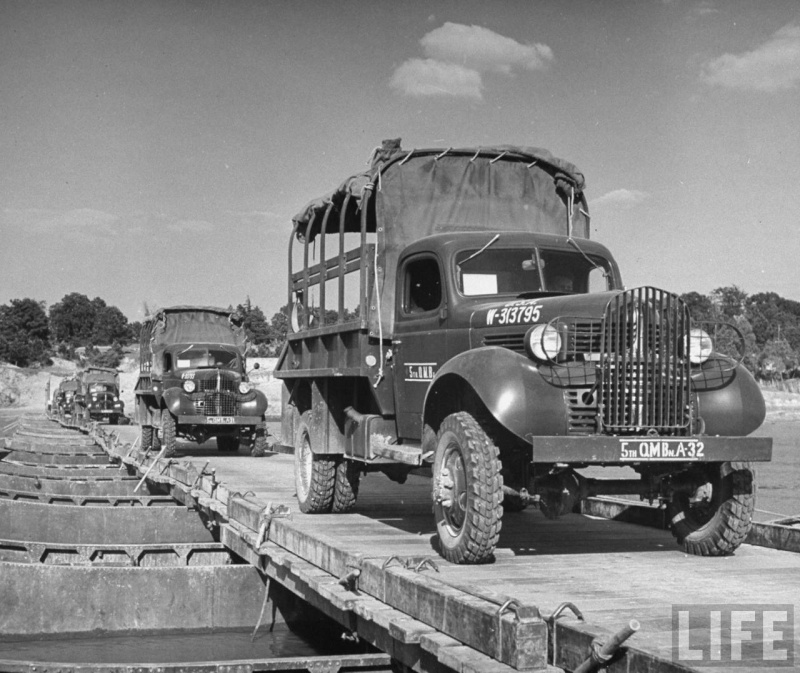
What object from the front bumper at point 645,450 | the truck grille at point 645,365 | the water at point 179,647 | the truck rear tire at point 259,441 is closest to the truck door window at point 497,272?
the truck grille at point 645,365

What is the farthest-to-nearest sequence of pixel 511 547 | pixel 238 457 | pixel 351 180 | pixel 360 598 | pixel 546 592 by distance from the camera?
pixel 238 457, pixel 351 180, pixel 511 547, pixel 360 598, pixel 546 592

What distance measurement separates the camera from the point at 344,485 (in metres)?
10.8

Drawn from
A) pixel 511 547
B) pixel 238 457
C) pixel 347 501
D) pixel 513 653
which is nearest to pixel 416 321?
pixel 511 547

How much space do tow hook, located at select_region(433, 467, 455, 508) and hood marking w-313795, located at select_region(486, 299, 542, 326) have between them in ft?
3.81

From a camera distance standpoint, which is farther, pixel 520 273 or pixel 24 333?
pixel 24 333

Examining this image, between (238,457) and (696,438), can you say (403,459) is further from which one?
(238,457)

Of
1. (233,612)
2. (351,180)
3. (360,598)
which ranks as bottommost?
(233,612)

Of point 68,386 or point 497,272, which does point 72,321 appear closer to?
point 68,386

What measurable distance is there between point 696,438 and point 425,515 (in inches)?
167

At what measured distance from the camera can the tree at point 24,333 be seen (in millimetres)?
108250

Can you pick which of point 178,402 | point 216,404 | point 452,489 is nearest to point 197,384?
point 216,404

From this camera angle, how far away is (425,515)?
10938mm

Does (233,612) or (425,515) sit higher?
(425,515)

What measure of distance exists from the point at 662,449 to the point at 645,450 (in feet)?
0.42
